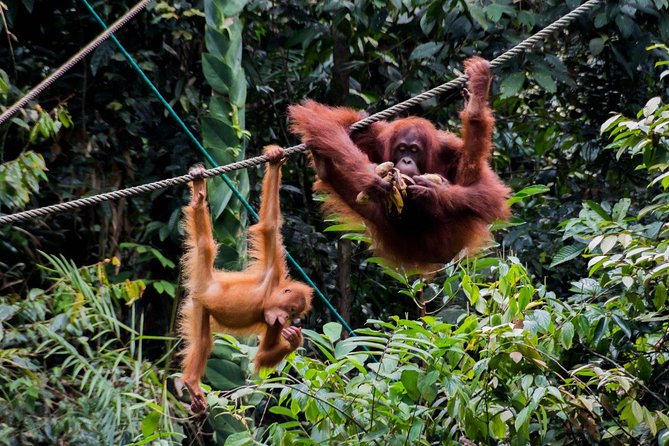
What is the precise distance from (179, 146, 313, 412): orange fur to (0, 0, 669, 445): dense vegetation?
0.34ft

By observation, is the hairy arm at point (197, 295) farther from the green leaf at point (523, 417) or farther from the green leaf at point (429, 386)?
the green leaf at point (523, 417)

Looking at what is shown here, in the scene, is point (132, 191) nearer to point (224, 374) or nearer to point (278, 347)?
point (278, 347)

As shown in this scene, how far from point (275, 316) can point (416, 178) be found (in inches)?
32.3

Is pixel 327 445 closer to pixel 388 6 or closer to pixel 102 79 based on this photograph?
pixel 388 6

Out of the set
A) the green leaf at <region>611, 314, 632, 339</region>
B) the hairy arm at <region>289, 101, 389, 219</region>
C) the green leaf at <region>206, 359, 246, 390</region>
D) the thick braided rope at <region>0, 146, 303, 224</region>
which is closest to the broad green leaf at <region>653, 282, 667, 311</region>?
the green leaf at <region>611, 314, 632, 339</region>

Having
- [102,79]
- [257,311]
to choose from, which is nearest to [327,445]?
[257,311]

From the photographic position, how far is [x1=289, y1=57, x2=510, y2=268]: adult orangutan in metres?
3.58

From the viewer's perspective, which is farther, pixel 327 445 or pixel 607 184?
pixel 607 184

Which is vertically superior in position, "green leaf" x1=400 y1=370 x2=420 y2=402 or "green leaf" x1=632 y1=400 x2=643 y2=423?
"green leaf" x1=400 y1=370 x2=420 y2=402

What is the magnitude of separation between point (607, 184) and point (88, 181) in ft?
10.4

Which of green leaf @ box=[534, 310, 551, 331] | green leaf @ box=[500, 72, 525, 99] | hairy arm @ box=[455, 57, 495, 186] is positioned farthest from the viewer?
green leaf @ box=[500, 72, 525, 99]

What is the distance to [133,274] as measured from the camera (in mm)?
5910

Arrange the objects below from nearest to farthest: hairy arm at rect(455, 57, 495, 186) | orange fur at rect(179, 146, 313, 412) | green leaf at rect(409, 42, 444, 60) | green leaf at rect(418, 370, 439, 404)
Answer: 1. green leaf at rect(418, 370, 439, 404)
2. hairy arm at rect(455, 57, 495, 186)
3. orange fur at rect(179, 146, 313, 412)
4. green leaf at rect(409, 42, 444, 60)

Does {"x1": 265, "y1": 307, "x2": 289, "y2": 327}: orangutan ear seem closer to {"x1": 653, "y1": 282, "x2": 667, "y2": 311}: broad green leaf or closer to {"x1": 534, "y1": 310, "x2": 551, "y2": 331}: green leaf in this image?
{"x1": 534, "y1": 310, "x2": 551, "y2": 331}: green leaf
